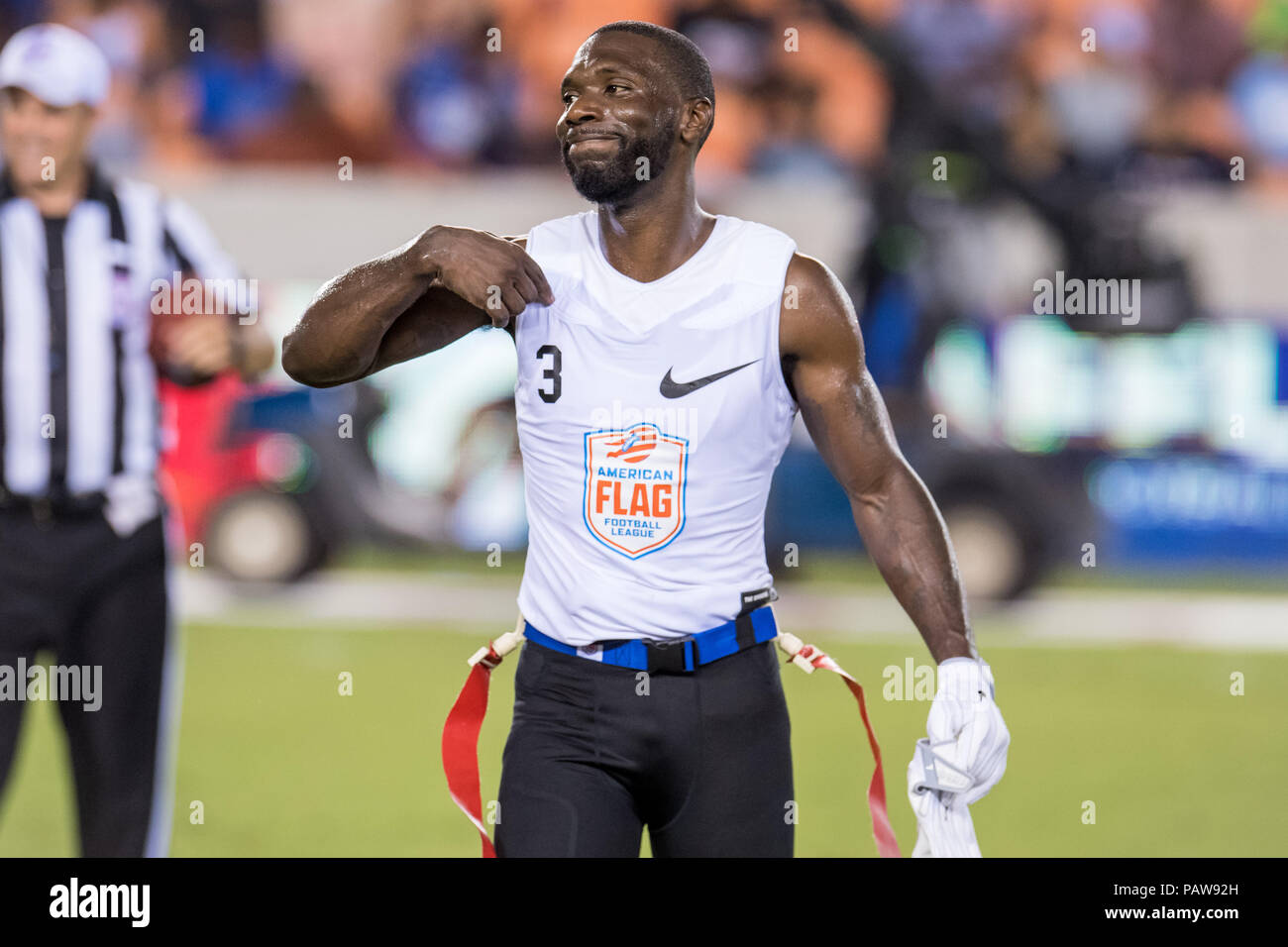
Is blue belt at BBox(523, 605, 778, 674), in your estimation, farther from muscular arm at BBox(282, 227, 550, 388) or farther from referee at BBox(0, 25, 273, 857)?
referee at BBox(0, 25, 273, 857)

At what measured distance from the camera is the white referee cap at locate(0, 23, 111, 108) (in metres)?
4.60

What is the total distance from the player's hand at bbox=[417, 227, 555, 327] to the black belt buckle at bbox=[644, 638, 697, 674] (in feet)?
2.39

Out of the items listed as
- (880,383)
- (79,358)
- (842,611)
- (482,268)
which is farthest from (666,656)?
(880,383)

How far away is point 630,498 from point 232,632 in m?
7.01

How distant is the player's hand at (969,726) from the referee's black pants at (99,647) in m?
2.32

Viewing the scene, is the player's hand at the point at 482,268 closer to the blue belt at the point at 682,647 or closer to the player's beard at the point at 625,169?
the player's beard at the point at 625,169

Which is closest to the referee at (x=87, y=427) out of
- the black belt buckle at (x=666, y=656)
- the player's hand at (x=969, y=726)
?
the black belt buckle at (x=666, y=656)

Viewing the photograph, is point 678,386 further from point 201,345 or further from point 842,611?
point 842,611

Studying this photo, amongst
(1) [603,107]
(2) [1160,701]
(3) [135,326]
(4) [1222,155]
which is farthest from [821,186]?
(1) [603,107]

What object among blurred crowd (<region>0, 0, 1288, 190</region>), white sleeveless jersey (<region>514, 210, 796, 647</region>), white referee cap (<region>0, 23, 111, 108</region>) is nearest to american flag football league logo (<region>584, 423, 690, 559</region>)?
white sleeveless jersey (<region>514, 210, 796, 647</region>)

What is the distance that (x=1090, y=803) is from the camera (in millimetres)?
6688

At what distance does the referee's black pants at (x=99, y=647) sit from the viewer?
441 cm

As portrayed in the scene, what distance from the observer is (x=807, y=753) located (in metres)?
7.50
